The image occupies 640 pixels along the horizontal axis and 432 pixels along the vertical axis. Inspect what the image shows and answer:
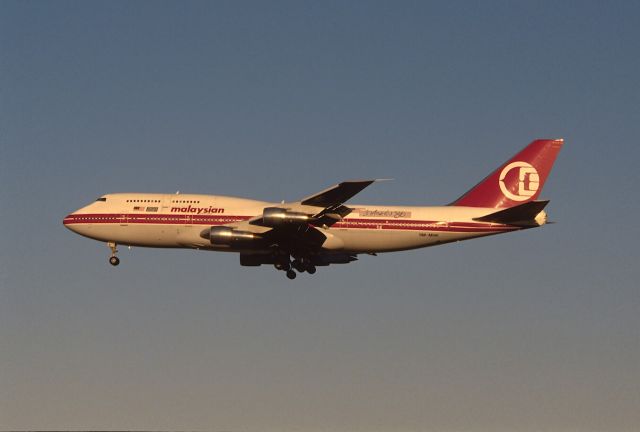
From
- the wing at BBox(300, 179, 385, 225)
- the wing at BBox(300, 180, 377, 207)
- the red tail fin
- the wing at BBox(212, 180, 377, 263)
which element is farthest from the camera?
the red tail fin

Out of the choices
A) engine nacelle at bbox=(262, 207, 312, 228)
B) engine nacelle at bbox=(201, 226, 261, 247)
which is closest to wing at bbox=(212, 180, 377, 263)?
engine nacelle at bbox=(262, 207, 312, 228)

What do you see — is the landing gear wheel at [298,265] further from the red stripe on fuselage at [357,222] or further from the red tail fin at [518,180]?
the red tail fin at [518,180]

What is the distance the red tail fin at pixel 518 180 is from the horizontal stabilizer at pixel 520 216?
10.9ft

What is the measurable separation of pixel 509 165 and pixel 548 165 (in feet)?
8.61

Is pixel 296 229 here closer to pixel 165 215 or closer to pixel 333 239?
pixel 333 239

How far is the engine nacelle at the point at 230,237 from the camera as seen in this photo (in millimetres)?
60719

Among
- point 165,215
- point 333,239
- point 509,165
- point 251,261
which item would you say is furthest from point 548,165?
point 165,215

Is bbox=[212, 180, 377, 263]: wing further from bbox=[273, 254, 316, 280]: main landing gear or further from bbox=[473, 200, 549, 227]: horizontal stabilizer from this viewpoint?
bbox=[473, 200, 549, 227]: horizontal stabilizer

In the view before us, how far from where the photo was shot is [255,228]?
62.0 metres

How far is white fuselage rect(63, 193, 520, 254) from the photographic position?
63094mm

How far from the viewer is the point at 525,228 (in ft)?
204

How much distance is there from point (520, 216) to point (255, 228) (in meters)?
16.8

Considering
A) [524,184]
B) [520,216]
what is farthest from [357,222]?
[524,184]

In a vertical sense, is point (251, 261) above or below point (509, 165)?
below
